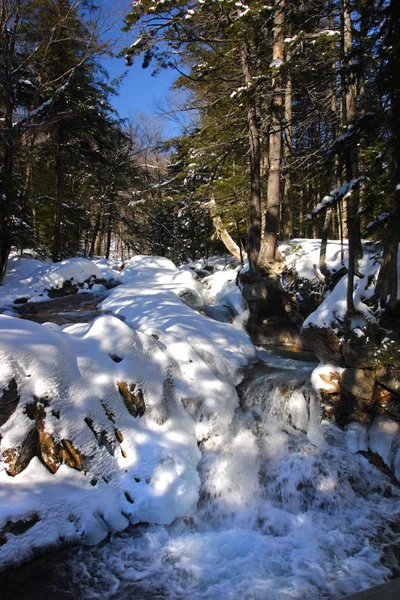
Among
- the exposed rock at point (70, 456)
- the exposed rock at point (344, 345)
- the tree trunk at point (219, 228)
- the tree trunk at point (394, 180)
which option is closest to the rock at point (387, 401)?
the exposed rock at point (344, 345)

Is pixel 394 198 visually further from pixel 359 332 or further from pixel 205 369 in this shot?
pixel 205 369

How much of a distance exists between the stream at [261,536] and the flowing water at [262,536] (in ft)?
0.04

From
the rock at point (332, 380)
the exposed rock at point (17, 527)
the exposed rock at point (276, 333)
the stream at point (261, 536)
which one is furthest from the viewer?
the exposed rock at point (276, 333)

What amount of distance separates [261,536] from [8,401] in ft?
12.3

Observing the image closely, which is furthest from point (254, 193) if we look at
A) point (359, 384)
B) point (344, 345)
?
point (359, 384)

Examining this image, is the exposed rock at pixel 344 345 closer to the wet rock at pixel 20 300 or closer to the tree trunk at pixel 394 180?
the tree trunk at pixel 394 180

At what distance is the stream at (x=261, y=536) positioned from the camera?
3506mm

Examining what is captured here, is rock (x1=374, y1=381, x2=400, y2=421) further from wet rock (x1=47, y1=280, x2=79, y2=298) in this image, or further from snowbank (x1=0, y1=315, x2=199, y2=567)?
wet rock (x1=47, y1=280, x2=79, y2=298)

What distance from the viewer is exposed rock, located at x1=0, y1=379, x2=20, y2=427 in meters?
4.36

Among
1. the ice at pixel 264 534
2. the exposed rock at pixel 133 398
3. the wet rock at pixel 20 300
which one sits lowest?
the ice at pixel 264 534

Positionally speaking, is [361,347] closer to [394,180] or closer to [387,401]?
[387,401]

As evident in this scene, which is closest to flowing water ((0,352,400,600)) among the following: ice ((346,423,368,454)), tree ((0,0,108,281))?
ice ((346,423,368,454))

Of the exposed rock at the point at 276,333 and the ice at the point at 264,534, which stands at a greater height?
the exposed rock at the point at 276,333

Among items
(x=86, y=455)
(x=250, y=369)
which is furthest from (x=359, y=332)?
(x=86, y=455)
